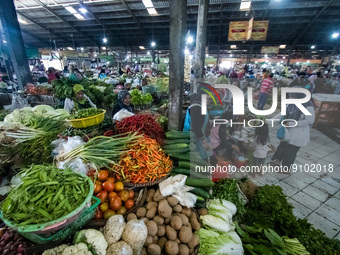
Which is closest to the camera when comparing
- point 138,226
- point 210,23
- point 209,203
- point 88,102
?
point 138,226

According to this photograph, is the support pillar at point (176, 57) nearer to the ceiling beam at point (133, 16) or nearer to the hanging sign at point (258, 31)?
the hanging sign at point (258, 31)

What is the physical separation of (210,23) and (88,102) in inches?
563

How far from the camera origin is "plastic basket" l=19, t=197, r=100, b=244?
139 cm

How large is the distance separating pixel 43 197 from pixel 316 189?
5371 mm

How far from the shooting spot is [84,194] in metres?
1.53

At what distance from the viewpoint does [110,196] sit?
198cm

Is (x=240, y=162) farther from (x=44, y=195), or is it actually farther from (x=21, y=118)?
(x=21, y=118)

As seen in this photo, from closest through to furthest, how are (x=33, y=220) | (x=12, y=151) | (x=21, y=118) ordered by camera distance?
(x=33, y=220), (x=12, y=151), (x=21, y=118)

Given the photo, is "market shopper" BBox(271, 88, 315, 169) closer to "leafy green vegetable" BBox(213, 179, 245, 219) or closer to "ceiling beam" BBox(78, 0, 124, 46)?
"leafy green vegetable" BBox(213, 179, 245, 219)

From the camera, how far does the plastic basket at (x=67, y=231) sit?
1.39m

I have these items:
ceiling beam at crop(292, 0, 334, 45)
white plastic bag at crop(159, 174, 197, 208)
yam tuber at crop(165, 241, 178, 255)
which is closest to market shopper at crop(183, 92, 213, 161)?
white plastic bag at crop(159, 174, 197, 208)

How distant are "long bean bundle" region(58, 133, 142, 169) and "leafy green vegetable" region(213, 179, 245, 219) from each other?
1.58 m

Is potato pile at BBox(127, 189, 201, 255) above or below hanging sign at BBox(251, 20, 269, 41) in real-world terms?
below

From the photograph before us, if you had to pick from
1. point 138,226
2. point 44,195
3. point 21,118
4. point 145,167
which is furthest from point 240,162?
point 21,118
